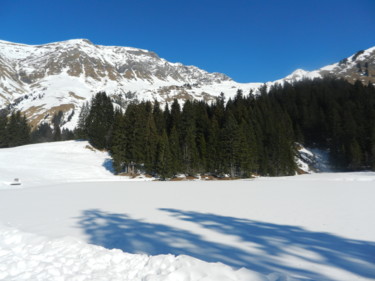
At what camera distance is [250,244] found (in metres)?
5.67

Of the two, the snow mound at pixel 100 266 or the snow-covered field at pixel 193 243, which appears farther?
the snow-covered field at pixel 193 243

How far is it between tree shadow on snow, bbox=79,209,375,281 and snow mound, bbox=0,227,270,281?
516 mm

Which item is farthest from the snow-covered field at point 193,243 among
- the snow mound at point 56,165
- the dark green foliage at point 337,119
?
the dark green foliage at point 337,119

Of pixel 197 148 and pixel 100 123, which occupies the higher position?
pixel 100 123

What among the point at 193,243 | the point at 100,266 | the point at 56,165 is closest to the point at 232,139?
the point at 56,165

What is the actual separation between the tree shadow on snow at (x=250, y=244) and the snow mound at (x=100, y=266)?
0.52m

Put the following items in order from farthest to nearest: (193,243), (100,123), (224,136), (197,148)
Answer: (100,123)
(197,148)
(224,136)
(193,243)

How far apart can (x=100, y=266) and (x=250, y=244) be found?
382cm

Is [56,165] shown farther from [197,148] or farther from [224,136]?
[224,136]

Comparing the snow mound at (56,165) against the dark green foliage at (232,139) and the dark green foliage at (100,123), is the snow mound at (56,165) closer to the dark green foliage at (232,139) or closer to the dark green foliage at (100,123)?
the dark green foliage at (100,123)

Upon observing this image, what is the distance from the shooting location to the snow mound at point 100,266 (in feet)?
13.5

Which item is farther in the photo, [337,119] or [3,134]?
[3,134]

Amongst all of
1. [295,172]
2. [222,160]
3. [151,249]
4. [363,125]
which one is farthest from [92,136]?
[363,125]

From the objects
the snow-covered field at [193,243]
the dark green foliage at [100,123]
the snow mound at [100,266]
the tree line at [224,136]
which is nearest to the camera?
the snow mound at [100,266]
